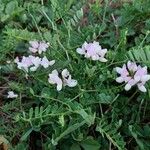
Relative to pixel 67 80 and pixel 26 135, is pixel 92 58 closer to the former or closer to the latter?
pixel 67 80

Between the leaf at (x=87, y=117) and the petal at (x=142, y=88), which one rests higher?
the petal at (x=142, y=88)

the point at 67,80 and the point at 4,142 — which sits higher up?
the point at 67,80

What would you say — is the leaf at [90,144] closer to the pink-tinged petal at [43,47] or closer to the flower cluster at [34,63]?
the flower cluster at [34,63]

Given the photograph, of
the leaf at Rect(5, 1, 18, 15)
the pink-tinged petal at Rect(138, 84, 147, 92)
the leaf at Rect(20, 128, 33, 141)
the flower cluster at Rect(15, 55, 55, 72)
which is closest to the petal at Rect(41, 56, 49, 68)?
the flower cluster at Rect(15, 55, 55, 72)

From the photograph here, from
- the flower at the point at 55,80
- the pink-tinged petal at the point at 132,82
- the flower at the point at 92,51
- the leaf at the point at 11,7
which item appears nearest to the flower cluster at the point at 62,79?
the flower at the point at 55,80

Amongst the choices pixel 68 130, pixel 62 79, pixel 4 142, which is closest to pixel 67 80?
pixel 62 79
